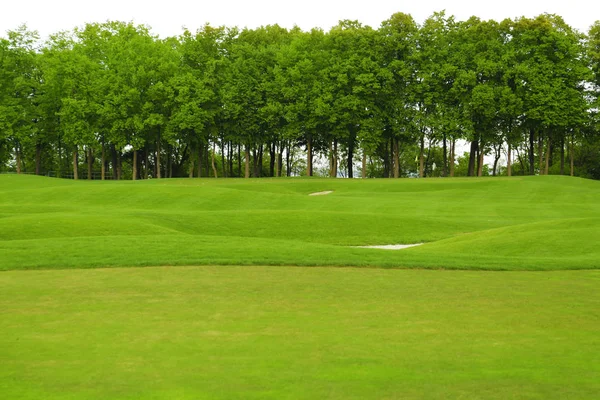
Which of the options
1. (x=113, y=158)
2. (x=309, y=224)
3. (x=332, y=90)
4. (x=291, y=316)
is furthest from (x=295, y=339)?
(x=113, y=158)


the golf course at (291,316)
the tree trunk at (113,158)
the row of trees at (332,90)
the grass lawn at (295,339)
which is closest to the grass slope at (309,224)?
the golf course at (291,316)

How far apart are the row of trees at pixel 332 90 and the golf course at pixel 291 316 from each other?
46.5 m

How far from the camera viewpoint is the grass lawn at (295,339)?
6996 millimetres

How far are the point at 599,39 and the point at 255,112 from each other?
139 ft

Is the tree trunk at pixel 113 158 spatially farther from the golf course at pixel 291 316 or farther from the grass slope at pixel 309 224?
the golf course at pixel 291 316

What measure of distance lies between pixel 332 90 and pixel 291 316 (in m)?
67.5

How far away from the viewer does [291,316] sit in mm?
11055

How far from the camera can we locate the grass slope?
67.1ft

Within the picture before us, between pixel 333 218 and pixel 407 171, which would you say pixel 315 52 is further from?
pixel 333 218

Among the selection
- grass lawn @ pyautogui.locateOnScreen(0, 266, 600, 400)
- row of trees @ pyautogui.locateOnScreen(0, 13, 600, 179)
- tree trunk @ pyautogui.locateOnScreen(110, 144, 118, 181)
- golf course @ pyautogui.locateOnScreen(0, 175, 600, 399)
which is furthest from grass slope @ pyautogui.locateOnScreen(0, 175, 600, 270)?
tree trunk @ pyautogui.locateOnScreen(110, 144, 118, 181)

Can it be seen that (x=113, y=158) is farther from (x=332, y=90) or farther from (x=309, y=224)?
(x=309, y=224)

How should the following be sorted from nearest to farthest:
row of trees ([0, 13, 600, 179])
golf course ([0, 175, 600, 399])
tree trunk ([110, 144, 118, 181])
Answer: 1. golf course ([0, 175, 600, 399])
2. row of trees ([0, 13, 600, 179])
3. tree trunk ([110, 144, 118, 181])

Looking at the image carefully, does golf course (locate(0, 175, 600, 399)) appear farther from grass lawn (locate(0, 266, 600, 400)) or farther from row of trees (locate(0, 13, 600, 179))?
row of trees (locate(0, 13, 600, 179))

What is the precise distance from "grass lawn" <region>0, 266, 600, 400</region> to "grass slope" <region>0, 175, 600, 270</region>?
15.0 feet
